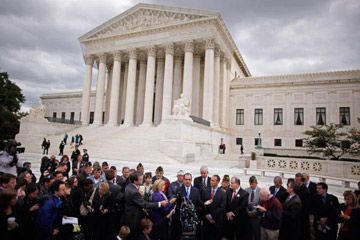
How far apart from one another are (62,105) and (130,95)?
26.7m

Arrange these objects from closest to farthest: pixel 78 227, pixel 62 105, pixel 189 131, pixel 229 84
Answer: pixel 78 227 < pixel 189 131 < pixel 229 84 < pixel 62 105

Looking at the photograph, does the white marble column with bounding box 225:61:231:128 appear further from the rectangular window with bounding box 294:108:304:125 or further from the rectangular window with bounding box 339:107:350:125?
the rectangular window with bounding box 339:107:350:125

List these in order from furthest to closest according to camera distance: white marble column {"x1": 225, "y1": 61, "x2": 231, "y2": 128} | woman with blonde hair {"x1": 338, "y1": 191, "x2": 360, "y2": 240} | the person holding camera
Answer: white marble column {"x1": 225, "y1": 61, "x2": 231, "y2": 128} → the person holding camera → woman with blonde hair {"x1": 338, "y1": 191, "x2": 360, "y2": 240}

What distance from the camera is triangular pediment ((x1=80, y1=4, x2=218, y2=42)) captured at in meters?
31.1

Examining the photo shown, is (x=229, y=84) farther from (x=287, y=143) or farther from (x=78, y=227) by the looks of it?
(x=78, y=227)

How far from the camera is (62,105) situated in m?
52.9

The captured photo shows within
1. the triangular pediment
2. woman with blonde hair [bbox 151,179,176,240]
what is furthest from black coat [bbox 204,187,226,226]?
the triangular pediment

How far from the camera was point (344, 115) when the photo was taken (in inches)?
1230

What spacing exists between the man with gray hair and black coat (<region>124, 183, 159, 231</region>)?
1909 millimetres

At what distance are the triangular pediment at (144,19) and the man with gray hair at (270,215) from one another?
28408mm

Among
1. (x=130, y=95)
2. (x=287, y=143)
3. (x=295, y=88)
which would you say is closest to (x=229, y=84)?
(x=295, y=88)

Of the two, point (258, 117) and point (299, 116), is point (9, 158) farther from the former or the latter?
point (299, 116)

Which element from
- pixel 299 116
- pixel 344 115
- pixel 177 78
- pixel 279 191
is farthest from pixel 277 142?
pixel 279 191

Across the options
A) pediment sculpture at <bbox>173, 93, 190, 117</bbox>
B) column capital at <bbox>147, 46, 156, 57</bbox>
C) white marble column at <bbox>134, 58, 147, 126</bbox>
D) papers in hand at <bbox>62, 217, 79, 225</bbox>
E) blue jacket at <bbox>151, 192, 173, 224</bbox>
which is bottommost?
papers in hand at <bbox>62, 217, 79, 225</bbox>
